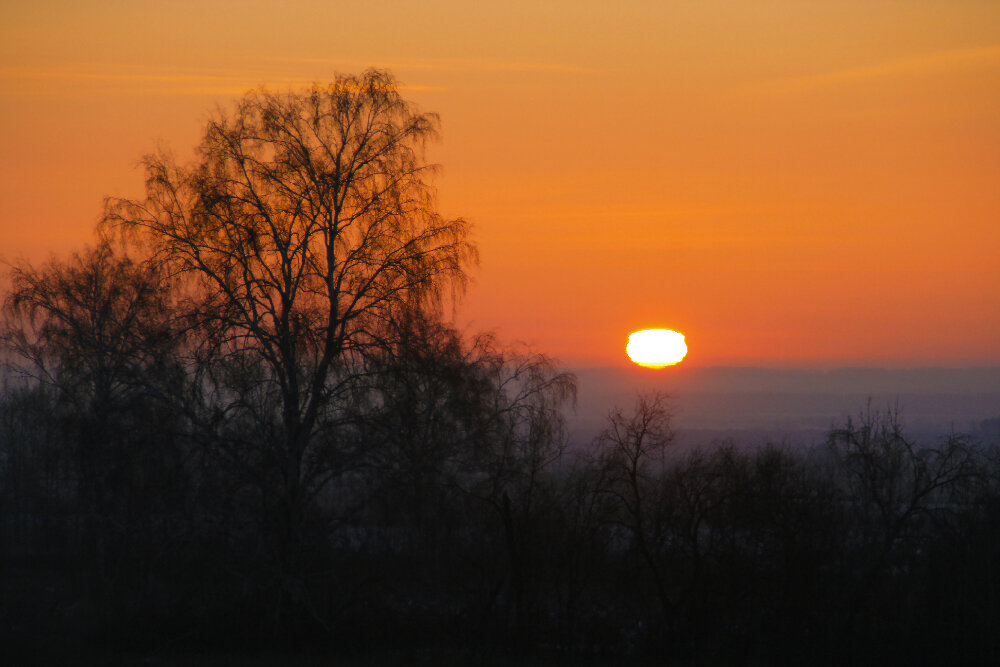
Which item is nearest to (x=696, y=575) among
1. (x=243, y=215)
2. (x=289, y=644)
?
(x=289, y=644)

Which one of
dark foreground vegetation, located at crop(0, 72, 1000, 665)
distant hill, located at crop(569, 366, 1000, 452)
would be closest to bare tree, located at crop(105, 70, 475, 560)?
dark foreground vegetation, located at crop(0, 72, 1000, 665)

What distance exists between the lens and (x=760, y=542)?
22812 millimetres

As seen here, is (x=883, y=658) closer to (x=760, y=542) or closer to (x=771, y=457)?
(x=760, y=542)

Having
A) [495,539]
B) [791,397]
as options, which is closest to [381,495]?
[495,539]

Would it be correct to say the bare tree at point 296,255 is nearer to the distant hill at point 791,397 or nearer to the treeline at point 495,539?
the treeline at point 495,539

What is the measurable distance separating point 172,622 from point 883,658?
16.0 meters

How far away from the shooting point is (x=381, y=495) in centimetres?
2014

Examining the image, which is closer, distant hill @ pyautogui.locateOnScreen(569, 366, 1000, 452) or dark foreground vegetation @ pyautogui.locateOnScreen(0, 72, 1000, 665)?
dark foreground vegetation @ pyautogui.locateOnScreen(0, 72, 1000, 665)

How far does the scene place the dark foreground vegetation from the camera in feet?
65.8

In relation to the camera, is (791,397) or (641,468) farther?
(791,397)

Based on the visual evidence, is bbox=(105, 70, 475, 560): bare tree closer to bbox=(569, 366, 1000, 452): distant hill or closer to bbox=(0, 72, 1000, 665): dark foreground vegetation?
bbox=(0, 72, 1000, 665): dark foreground vegetation

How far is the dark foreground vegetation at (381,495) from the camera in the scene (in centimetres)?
2005

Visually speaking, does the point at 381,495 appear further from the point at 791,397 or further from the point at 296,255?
the point at 791,397

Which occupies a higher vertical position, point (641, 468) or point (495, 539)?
point (641, 468)
